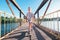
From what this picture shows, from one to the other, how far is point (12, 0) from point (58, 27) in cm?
1513

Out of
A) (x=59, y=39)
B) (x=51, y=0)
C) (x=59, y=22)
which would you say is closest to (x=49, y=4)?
(x=51, y=0)

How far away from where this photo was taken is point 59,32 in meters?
8.78

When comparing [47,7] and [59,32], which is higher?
[47,7]

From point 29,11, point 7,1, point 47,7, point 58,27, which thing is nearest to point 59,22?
point 58,27

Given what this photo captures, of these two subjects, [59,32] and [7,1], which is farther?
[7,1]

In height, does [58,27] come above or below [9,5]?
below

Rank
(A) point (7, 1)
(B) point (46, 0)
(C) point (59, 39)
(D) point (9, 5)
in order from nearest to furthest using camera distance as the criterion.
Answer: (C) point (59, 39), (B) point (46, 0), (A) point (7, 1), (D) point (9, 5)

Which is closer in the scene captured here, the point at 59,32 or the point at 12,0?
the point at 59,32

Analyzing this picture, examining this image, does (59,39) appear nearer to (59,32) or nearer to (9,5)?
(59,32)

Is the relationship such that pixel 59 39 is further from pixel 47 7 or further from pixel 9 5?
pixel 9 5

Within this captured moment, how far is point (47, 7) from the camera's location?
20406mm

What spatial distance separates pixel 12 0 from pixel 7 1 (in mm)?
1885

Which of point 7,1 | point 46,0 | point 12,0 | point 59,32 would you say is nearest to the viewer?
point 59,32

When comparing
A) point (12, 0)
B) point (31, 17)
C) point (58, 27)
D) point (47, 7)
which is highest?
point (12, 0)
